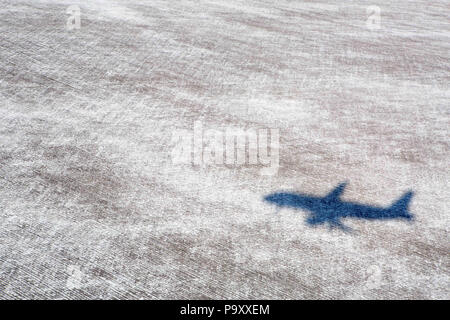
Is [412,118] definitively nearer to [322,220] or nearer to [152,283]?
[322,220]

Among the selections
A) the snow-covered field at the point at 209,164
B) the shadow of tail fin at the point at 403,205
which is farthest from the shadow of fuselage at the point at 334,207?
the snow-covered field at the point at 209,164

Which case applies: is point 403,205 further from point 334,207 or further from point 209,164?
point 209,164

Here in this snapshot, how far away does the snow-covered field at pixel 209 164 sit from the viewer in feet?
14.1

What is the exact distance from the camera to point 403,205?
17.3 ft

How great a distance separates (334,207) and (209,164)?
68.6 inches

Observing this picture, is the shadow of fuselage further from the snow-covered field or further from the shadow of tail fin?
the snow-covered field

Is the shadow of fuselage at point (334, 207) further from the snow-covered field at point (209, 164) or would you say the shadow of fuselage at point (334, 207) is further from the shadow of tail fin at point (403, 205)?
the snow-covered field at point (209, 164)

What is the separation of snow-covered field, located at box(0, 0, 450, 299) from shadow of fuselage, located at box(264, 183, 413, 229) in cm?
11

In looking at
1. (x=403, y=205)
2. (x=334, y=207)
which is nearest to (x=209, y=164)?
(x=334, y=207)

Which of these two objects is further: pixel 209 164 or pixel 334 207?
pixel 209 164

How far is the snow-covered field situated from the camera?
14.1 ft

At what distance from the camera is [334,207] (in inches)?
206

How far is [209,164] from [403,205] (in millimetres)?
2442
